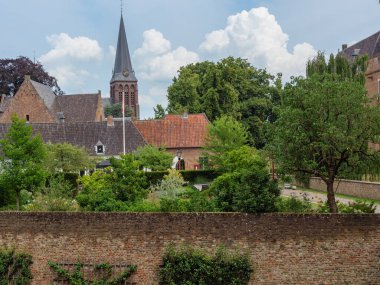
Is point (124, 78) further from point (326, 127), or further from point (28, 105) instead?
point (326, 127)

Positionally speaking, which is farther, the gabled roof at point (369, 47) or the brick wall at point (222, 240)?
the gabled roof at point (369, 47)

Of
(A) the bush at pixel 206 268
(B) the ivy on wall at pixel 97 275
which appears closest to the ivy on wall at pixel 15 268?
(B) the ivy on wall at pixel 97 275

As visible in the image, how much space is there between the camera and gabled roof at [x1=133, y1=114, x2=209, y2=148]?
165 feet

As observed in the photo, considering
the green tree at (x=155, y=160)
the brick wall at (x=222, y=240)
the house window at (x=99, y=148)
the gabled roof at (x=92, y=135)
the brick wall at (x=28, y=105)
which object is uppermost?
the brick wall at (x=28, y=105)

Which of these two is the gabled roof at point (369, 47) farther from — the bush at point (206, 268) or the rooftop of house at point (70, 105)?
the bush at point (206, 268)

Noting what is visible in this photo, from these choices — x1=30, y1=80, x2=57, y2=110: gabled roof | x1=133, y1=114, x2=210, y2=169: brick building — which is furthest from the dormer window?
x1=30, y1=80, x2=57, y2=110: gabled roof

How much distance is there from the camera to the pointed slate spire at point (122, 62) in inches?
3172

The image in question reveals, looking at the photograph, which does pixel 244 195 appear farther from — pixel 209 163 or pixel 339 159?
pixel 209 163

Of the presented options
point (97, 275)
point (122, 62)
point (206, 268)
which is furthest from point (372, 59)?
point (122, 62)

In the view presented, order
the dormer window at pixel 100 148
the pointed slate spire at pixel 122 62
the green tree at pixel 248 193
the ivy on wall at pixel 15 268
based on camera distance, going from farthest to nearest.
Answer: the pointed slate spire at pixel 122 62 → the dormer window at pixel 100 148 → the ivy on wall at pixel 15 268 → the green tree at pixel 248 193

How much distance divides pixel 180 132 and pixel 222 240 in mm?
35069

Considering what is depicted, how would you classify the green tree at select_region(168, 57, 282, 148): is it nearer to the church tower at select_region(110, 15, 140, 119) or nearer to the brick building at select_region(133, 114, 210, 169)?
the brick building at select_region(133, 114, 210, 169)

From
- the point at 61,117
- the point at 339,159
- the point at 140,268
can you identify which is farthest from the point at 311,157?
the point at 61,117

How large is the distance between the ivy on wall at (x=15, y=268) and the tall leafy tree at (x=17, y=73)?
5024cm
